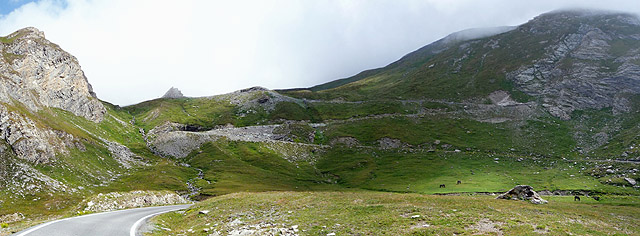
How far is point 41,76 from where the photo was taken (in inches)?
5886

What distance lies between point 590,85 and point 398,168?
134810 mm

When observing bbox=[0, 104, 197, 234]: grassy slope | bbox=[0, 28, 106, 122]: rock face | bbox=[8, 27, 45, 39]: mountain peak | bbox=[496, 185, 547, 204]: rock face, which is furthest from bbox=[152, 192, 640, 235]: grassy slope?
bbox=[8, 27, 45, 39]: mountain peak

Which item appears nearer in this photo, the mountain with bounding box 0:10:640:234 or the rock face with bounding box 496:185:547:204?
the rock face with bounding box 496:185:547:204

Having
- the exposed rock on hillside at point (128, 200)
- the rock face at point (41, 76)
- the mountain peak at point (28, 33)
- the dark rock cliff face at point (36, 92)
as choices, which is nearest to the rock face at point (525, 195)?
the exposed rock on hillside at point (128, 200)

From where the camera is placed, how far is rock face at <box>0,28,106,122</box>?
12400 cm

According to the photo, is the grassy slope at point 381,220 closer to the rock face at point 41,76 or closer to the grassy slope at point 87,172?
the grassy slope at point 87,172

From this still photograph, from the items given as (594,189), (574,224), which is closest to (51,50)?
(574,224)

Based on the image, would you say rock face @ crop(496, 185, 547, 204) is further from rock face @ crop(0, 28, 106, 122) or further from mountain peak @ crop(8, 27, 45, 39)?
mountain peak @ crop(8, 27, 45, 39)

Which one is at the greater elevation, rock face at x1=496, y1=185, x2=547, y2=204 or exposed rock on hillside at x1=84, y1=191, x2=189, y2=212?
rock face at x1=496, y1=185, x2=547, y2=204

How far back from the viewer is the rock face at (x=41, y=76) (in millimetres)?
124000

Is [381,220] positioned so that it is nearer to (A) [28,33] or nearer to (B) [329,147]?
(B) [329,147]

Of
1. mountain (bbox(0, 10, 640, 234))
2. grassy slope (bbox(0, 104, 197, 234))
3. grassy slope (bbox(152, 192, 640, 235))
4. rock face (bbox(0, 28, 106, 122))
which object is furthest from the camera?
rock face (bbox(0, 28, 106, 122))

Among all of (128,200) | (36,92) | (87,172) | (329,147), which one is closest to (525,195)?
(128,200)

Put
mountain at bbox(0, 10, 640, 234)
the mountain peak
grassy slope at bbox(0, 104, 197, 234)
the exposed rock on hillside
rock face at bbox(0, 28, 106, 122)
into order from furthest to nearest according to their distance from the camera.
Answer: the mountain peak, rock face at bbox(0, 28, 106, 122), mountain at bbox(0, 10, 640, 234), grassy slope at bbox(0, 104, 197, 234), the exposed rock on hillside
